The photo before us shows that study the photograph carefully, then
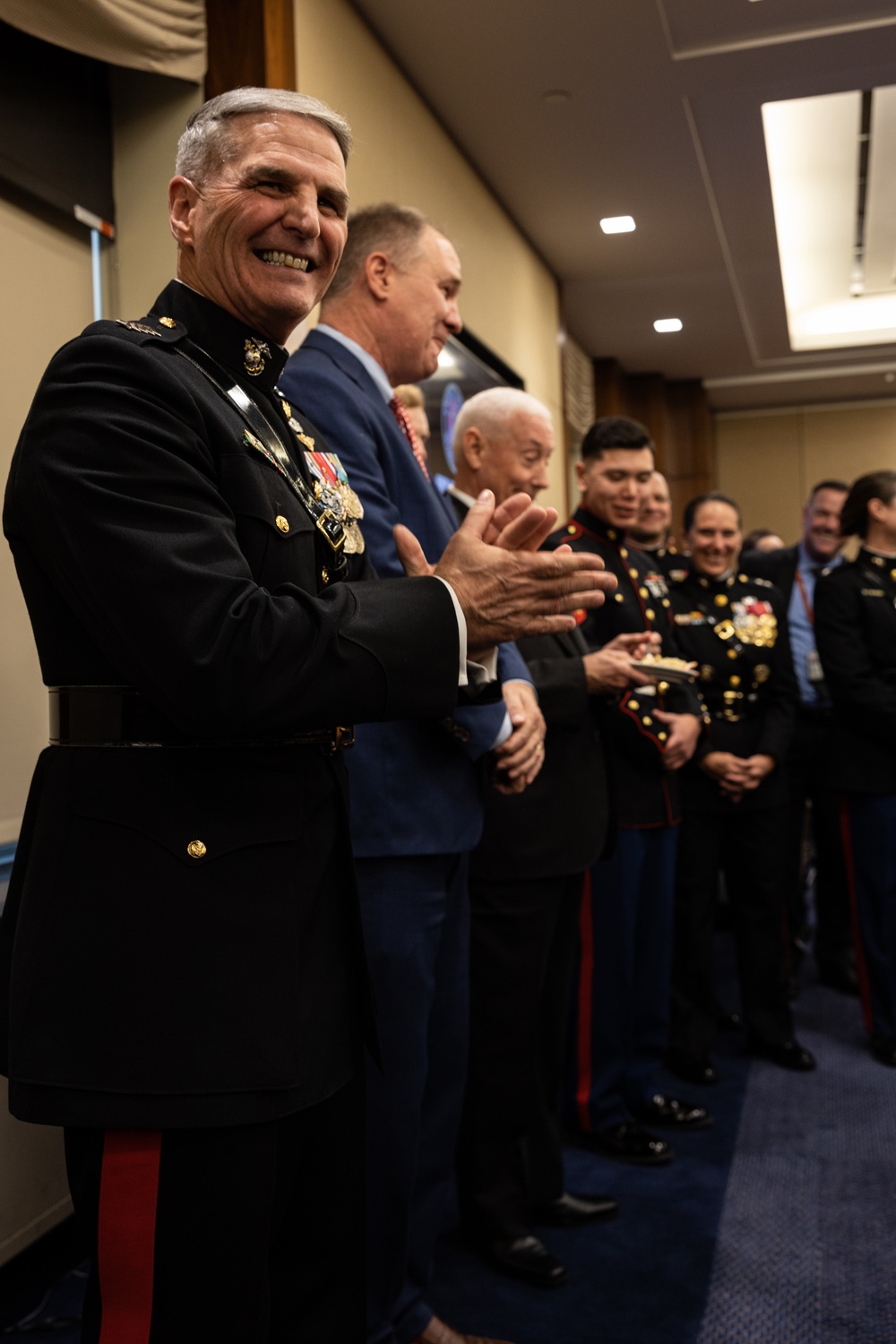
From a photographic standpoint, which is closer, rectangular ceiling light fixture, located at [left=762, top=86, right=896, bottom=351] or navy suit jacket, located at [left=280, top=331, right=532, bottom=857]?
navy suit jacket, located at [left=280, top=331, right=532, bottom=857]

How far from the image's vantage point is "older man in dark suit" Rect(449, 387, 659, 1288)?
2035 mm

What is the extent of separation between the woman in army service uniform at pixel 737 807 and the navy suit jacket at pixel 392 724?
65.7 inches

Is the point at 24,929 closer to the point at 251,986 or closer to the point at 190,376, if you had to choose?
the point at 251,986

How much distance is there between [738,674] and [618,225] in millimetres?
3083

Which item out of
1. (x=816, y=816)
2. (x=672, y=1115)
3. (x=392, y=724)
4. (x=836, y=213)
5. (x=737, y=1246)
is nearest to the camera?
(x=392, y=724)

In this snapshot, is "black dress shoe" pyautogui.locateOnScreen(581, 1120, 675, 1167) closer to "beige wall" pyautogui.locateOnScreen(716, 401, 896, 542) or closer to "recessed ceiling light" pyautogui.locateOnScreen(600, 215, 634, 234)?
"recessed ceiling light" pyautogui.locateOnScreen(600, 215, 634, 234)

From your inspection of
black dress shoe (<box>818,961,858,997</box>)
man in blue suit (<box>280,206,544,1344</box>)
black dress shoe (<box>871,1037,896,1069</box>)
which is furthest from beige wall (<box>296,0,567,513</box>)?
black dress shoe (<box>818,961,858,997</box>)

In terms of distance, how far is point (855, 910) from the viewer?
3232 mm

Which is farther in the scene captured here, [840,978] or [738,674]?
[840,978]

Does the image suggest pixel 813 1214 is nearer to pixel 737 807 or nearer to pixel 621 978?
pixel 621 978

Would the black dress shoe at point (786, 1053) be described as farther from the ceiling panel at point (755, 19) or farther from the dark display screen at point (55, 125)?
the ceiling panel at point (755, 19)

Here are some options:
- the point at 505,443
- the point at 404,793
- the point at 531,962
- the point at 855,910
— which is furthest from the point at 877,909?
the point at 404,793

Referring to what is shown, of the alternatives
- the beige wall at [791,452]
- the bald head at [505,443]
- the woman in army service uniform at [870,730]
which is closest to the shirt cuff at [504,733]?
the bald head at [505,443]

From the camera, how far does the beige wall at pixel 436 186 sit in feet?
10.3
